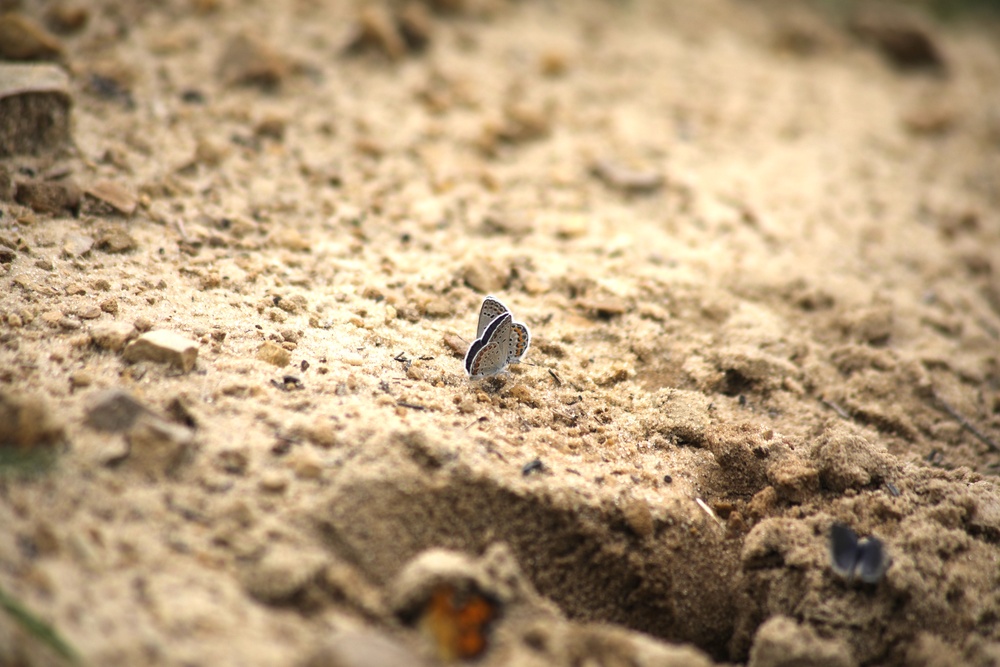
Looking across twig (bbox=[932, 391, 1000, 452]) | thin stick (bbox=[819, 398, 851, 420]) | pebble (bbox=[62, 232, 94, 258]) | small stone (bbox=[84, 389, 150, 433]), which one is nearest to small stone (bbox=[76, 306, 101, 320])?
pebble (bbox=[62, 232, 94, 258])

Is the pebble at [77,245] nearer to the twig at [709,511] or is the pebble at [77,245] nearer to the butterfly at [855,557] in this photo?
the twig at [709,511]

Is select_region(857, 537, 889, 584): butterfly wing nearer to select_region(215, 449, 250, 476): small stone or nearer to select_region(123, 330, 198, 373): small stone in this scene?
select_region(215, 449, 250, 476): small stone

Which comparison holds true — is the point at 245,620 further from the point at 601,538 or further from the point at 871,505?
the point at 871,505

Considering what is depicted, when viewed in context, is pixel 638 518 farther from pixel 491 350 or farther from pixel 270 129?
pixel 270 129

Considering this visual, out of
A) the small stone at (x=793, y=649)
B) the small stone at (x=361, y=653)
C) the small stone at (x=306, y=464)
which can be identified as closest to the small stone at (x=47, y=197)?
the small stone at (x=306, y=464)

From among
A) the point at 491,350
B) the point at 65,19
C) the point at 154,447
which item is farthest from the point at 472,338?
the point at 65,19

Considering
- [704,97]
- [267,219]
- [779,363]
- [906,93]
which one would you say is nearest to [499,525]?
[779,363]
